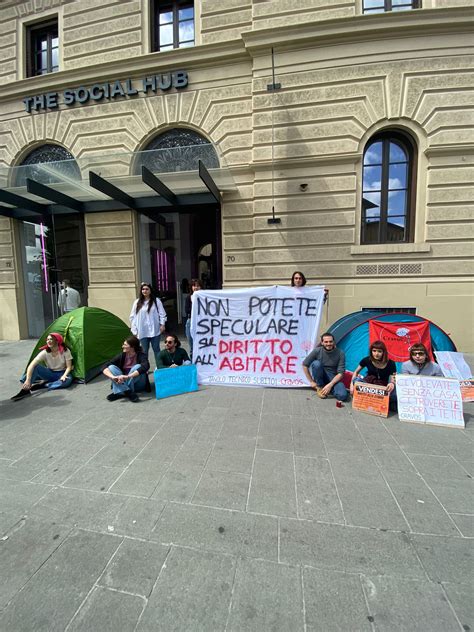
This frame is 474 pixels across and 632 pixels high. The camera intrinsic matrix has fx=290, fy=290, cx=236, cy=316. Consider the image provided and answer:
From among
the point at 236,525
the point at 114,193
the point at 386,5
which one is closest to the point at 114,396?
the point at 236,525

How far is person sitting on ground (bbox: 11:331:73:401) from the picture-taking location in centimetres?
526

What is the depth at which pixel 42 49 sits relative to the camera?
961cm

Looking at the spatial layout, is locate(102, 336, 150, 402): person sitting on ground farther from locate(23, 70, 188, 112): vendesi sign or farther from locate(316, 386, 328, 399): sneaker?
locate(23, 70, 188, 112): vendesi sign

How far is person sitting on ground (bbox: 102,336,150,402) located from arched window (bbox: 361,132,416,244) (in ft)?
21.0

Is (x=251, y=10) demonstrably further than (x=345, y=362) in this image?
Yes

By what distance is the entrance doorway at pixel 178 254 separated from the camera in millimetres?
9414

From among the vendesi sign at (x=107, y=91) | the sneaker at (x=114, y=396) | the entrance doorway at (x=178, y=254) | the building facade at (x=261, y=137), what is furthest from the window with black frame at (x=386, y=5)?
the sneaker at (x=114, y=396)

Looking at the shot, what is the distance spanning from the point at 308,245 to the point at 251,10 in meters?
6.41

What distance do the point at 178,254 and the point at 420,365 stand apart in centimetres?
865

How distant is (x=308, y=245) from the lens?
7801 millimetres

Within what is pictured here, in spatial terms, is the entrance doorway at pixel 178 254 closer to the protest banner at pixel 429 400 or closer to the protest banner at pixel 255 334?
the protest banner at pixel 255 334

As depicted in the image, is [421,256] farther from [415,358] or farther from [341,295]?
[415,358]

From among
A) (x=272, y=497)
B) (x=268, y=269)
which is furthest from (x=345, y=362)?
(x=268, y=269)

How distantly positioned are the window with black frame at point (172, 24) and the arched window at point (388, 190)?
6.29 metres
